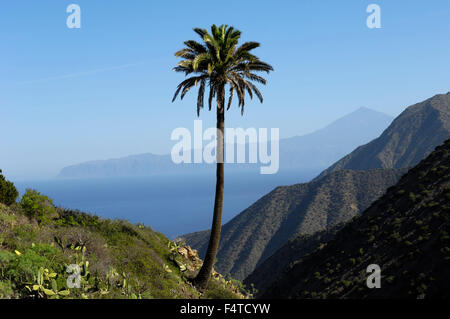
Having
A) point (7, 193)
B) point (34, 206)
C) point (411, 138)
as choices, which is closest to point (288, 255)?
point (34, 206)

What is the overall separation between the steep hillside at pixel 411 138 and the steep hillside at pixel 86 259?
162 m

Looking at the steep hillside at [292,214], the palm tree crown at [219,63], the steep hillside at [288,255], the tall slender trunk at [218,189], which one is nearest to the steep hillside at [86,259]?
the tall slender trunk at [218,189]

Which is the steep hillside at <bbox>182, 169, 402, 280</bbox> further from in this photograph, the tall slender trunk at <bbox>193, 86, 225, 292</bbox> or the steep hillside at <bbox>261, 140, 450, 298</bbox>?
the tall slender trunk at <bbox>193, 86, 225, 292</bbox>

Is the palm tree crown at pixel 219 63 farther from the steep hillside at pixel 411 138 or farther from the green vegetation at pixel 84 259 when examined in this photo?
the steep hillside at pixel 411 138

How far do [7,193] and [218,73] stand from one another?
12.7 m

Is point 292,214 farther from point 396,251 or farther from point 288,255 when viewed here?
point 396,251

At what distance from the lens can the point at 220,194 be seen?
1847cm

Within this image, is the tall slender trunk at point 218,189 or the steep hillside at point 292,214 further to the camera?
the steep hillside at point 292,214

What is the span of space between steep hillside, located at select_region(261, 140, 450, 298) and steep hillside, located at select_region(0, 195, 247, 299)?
38.0 feet

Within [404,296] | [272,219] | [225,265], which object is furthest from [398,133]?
[404,296]

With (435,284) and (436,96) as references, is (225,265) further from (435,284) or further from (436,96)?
(436,96)

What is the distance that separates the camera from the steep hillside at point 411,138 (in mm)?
160875
